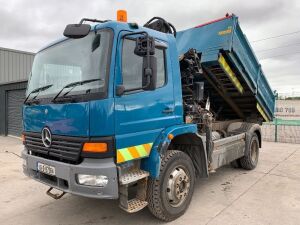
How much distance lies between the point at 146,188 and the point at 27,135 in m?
1.86

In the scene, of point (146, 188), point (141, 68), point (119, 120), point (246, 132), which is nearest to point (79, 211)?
point (146, 188)

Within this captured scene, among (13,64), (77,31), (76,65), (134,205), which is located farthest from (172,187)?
(13,64)

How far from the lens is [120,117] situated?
10.6ft

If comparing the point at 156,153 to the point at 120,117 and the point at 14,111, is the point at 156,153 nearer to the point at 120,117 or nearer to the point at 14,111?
the point at 120,117

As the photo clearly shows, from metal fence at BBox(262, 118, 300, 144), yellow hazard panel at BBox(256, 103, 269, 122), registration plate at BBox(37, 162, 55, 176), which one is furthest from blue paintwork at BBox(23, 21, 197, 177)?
metal fence at BBox(262, 118, 300, 144)

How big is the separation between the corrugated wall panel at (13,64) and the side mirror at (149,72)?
59.2 ft

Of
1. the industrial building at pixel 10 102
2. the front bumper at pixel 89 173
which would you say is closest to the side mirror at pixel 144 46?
the front bumper at pixel 89 173

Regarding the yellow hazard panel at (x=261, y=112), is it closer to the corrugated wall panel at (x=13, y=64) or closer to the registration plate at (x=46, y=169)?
the registration plate at (x=46, y=169)

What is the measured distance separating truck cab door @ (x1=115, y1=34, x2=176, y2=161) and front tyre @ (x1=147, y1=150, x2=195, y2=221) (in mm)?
467

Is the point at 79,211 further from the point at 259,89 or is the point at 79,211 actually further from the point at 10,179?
the point at 259,89

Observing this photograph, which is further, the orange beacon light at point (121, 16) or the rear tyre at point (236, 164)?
the rear tyre at point (236, 164)

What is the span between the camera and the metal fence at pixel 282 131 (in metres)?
11.2

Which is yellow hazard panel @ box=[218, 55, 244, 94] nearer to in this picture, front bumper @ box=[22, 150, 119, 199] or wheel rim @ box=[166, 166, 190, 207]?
wheel rim @ box=[166, 166, 190, 207]

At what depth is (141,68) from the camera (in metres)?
3.45
